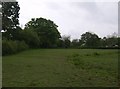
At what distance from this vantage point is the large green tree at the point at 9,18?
4897cm

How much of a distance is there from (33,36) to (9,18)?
11.3 meters

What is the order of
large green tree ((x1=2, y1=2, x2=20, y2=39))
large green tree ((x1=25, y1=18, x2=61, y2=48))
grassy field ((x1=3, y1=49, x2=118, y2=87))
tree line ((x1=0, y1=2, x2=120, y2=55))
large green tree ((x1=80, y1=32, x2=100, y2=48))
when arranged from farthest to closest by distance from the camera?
large green tree ((x1=80, y1=32, x2=100, y2=48)), large green tree ((x1=25, y1=18, x2=61, y2=48)), large green tree ((x1=2, y1=2, x2=20, y2=39)), tree line ((x1=0, y1=2, x2=120, y2=55)), grassy field ((x1=3, y1=49, x2=118, y2=87))

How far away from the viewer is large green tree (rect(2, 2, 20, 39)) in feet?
161

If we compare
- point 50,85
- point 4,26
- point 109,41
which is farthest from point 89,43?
point 50,85

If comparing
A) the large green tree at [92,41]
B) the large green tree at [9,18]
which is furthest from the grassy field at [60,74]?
the large green tree at [92,41]

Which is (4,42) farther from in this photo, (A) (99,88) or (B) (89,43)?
(B) (89,43)

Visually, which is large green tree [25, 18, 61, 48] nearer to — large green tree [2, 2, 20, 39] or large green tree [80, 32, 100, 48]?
large green tree [80, 32, 100, 48]

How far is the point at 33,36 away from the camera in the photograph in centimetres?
6247

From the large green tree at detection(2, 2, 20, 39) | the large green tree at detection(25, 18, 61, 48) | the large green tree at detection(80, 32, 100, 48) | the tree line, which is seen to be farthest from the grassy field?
the large green tree at detection(80, 32, 100, 48)

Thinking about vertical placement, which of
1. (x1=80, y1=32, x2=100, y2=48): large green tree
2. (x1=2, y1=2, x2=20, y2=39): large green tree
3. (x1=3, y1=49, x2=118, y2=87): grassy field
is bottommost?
(x1=3, y1=49, x2=118, y2=87): grassy field

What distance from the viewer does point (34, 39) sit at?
63.7m

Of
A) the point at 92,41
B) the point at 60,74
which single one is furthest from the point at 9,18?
the point at 92,41

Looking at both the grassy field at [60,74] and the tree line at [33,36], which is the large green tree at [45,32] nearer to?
the tree line at [33,36]

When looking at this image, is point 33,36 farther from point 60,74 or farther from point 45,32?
point 60,74
